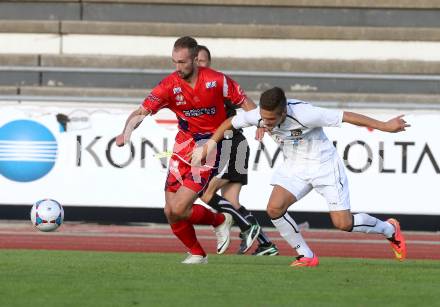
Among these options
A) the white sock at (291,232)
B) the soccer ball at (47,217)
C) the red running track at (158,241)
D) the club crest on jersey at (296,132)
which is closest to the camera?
the club crest on jersey at (296,132)

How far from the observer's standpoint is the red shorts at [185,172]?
9.96 m

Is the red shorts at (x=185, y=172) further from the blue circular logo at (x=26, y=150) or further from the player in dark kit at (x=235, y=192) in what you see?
the blue circular logo at (x=26, y=150)

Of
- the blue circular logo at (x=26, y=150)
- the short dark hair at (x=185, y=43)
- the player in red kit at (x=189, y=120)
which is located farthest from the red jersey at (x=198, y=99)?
the blue circular logo at (x=26, y=150)

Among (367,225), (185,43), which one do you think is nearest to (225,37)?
(185,43)

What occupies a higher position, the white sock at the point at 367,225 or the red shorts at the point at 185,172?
the red shorts at the point at 185,172

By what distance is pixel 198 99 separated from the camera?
10.1m

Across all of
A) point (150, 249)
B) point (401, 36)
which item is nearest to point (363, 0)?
point (401, 36)

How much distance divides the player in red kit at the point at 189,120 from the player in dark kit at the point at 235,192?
27.9 inches

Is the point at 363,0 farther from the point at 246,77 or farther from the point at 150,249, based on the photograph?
the point at 150,249

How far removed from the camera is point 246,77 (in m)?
18.6

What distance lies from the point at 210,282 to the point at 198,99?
2.35 m

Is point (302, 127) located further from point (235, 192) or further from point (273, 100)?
point (235, 192)

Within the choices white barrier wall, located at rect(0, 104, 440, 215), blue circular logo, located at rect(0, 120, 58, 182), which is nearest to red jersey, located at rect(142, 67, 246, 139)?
white barrier wall, located at rect(0, 104, 440, 215)

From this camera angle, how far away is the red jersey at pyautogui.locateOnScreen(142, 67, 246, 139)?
33.1ft
